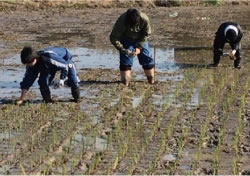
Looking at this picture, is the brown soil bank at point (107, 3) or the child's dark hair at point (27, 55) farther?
the brown soil bank at point (107, 3)

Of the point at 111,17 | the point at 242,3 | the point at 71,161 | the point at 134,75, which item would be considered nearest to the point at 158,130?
the point at 71,161

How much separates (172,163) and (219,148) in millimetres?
568

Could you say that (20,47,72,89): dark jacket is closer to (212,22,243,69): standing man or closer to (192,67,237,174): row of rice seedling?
(192,67,237,174): row of rice seedling

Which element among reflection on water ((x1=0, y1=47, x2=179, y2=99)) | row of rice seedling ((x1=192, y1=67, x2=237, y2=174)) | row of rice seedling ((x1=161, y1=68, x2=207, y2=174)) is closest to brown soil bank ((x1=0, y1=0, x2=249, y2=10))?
reflection on water ((x1=0, y1=47, x2=179, y2=99))

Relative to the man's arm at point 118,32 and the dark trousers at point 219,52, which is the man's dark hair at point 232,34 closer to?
the dark trousers at point 219,52

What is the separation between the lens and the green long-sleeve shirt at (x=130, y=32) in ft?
27.3

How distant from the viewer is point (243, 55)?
11.6 metres

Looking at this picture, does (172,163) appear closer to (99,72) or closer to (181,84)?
(181,84)

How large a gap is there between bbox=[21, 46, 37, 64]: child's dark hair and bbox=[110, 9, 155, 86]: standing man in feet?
5.48

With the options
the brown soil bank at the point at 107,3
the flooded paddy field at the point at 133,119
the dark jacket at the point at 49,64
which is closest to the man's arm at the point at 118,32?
the flooded paddy field at the point at 133,119

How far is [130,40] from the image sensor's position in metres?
8.58

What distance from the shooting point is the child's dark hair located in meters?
6.80

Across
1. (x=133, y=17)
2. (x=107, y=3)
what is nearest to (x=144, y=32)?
(x=133, y=17)

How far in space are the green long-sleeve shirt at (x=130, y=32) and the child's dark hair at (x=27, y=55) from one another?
5.74 ft
